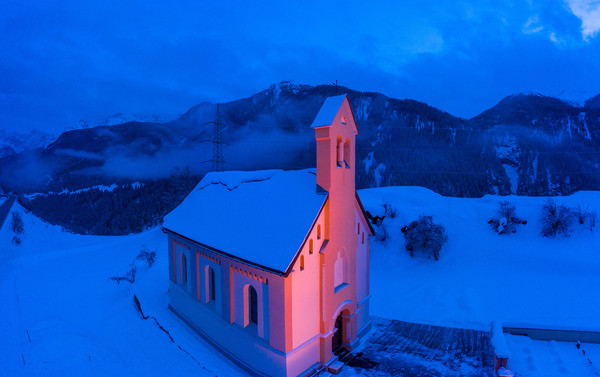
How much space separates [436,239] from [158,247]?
26799 mm

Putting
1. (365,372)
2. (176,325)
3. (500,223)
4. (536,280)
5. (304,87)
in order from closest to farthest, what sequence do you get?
(365,372) < (176,325) < (536,280) < (500,223) < (304,87)

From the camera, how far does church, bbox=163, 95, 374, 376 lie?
9086 millimetres

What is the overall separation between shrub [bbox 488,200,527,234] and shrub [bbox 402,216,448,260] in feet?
13.4

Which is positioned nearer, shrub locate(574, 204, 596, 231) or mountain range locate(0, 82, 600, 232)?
shrub locate(574, 204, 596, 231)

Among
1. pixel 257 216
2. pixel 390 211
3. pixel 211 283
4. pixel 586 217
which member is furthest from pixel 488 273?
pixel 211 283

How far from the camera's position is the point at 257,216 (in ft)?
36.0

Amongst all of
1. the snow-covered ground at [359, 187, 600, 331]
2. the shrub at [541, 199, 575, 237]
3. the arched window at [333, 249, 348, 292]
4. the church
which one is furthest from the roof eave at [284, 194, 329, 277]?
the shrub at [541, 199, 575, 237]

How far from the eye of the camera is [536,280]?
1714 cm

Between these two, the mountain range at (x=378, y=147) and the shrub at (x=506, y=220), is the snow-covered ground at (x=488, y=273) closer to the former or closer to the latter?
the shrub at (x=506, y=220)

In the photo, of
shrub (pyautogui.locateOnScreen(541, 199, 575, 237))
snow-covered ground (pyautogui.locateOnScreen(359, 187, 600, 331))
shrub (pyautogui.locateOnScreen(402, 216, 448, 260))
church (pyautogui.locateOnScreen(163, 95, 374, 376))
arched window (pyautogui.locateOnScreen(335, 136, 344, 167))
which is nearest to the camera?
church (pyautogui.locateOnScreen(163, 95, 374, 376))

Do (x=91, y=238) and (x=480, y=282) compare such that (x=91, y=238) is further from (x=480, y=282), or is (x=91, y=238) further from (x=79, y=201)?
(x=480, y=282)

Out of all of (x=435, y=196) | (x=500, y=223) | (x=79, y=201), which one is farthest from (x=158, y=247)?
(x=79, y=201)

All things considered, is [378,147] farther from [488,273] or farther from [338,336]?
[338,336]

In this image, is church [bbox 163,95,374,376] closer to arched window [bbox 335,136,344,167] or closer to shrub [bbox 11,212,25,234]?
arched window [bbox 335,136,344,167]
